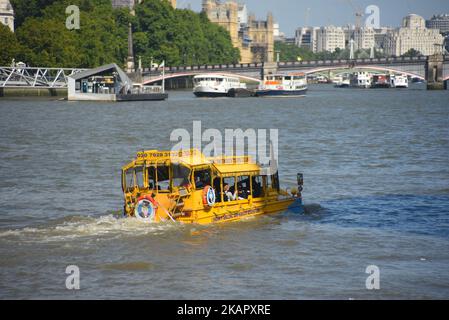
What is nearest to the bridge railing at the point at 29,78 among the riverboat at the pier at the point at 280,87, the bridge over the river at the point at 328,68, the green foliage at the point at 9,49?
the green foliage at the point at 9,49

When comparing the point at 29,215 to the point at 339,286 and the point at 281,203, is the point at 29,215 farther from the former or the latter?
the point at 339,286

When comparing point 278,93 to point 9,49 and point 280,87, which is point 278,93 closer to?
point 280,87

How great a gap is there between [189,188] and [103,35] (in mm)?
113307

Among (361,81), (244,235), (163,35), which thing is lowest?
(361,81)

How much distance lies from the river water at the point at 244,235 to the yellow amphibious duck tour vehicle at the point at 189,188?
1.23 feet

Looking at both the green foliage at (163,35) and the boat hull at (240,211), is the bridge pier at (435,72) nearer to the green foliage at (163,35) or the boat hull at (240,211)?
the green foliage at (163,35)

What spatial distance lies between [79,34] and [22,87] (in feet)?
73.7

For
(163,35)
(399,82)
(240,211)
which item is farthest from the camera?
(399,82)

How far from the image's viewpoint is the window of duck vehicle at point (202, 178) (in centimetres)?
2560

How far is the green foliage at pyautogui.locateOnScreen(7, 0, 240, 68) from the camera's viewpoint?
390 feet

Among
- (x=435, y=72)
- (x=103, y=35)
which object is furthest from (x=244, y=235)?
(x=435, y=72)

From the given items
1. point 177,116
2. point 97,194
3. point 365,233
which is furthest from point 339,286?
point 177,116

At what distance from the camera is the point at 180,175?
25500 millimetres

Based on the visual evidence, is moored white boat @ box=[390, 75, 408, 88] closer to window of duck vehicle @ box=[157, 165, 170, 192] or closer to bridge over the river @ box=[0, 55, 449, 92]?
bridge over the river @ box=[0, 55, 449, 92]
